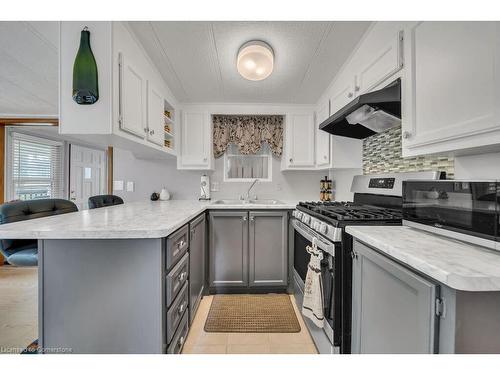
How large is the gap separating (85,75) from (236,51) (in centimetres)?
103

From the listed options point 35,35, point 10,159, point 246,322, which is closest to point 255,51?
point 35,35

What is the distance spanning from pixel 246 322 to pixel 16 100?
3.84 meters

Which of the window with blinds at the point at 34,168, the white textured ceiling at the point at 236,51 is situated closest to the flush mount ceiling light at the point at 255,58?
the white textured ceiling at the point at 236,51

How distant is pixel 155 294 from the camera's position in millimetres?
1112

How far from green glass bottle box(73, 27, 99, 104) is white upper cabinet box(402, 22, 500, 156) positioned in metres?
1.80

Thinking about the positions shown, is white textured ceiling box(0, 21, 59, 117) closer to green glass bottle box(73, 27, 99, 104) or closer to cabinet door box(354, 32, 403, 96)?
green glass bottle box(73, 27, 99, 104)

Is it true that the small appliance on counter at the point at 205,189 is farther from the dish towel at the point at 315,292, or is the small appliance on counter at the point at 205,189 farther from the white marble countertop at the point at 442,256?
the white marble countertop at the point at 442,256

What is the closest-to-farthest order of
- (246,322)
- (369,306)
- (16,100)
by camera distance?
(369,306)
(246,322)
(16,100)

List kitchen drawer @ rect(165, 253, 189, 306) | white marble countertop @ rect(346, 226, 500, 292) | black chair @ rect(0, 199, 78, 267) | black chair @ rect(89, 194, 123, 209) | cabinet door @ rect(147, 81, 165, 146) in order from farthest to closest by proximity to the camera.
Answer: black chair @ rect(89, 194, 123, 209), cabinet door @ rect(147, 81, 165, 146), black chair @ rect(0, 199, 78, 267), kitchen drawer @ rect(165, 253, 189, 306), white marble countertop @ rect(346, 226, 500, 292)

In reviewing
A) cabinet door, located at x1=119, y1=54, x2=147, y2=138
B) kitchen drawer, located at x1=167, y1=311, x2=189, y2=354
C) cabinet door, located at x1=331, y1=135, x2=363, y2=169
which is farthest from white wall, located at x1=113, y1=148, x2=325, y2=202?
kitchen drawer, located at x1=167, y1=311, x2=189, y2=354

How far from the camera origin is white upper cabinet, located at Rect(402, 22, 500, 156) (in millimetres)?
823

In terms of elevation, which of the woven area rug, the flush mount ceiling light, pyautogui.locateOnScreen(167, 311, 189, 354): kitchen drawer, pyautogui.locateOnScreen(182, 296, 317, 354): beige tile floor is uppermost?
the flush mount ceiling light

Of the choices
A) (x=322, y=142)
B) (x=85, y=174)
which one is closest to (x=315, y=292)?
(x=322, y=142)
